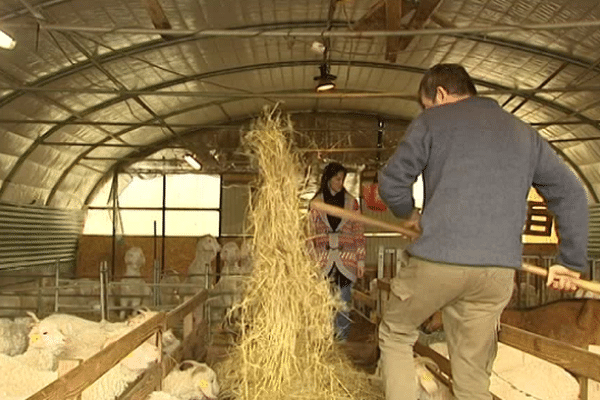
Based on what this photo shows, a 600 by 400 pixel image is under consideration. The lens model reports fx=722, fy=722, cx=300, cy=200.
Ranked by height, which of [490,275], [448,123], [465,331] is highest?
[448,123]

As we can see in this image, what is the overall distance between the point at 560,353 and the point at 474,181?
3.20 ft

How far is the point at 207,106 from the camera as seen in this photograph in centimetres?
1518

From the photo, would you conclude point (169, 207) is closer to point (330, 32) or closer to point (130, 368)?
point (330, 32)

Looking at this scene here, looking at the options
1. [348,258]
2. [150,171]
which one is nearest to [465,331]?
[348,258]

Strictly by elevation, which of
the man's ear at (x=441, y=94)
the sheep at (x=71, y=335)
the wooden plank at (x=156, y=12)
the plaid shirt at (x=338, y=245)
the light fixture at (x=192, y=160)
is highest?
the wooden plank at (x=156, y=12)

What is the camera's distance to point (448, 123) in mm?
2857

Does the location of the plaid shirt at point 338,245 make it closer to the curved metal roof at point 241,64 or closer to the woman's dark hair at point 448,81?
the curved metal roof at point 241,64

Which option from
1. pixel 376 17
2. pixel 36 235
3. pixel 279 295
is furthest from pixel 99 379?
pixel 36 235

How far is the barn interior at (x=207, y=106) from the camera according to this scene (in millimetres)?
8359

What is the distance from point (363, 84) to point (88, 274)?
27.2ft

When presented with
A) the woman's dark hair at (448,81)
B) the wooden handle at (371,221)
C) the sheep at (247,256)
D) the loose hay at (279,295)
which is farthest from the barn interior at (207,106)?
the woman's dark hair at (448,81)

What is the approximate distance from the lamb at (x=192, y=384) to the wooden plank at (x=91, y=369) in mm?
658

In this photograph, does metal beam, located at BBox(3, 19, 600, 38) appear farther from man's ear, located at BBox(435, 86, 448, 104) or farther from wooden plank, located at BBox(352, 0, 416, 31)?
man's ear, located at BBox(435, 86, 448, 104)

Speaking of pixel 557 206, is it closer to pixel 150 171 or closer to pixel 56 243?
pixel 56 243
